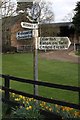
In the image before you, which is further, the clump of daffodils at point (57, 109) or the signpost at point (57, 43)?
the signpost at point (57, 43)

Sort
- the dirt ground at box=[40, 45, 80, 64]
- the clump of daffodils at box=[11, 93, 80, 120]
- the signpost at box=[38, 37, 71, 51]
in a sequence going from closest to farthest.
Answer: the clump of daffodils at box=[11, 93, 80, 120]
the signpost at box=[38, 37, 71, 51]
the dirt ground at box=[40, 45, 80, 64]

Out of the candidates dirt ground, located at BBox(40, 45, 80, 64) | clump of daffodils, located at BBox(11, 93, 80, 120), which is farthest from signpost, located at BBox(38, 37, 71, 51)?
dirt ground, located at BBox(40, 45, 80, 64)

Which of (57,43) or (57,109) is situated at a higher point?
(57,43)

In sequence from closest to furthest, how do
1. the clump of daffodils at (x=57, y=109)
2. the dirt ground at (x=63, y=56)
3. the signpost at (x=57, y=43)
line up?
the clump of daffodils at (x=57, y=109)
the signpost at (x=57, y=43)
the dirt ground at (x=63, y=56)

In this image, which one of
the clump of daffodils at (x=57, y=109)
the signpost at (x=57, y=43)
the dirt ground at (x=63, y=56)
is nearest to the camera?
the clump of daffodils at (x=57, y=109)

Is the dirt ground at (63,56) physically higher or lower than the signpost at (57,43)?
lower

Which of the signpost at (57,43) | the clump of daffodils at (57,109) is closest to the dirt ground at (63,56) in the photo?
the clump of daffodils at (57,109)

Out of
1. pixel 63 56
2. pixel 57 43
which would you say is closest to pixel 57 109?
pixel 57 43

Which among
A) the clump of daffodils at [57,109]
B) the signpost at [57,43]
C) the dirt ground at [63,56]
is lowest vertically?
the dirt ground at [63,56]

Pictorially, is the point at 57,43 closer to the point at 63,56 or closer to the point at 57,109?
the point at 57,109

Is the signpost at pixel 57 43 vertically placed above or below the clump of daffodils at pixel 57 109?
above

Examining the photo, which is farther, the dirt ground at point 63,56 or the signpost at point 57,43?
the dirt ground at point 63,56

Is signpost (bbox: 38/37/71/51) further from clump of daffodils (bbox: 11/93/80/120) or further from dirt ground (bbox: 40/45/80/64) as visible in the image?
dirt ground (bbox: 40/45/80/64)

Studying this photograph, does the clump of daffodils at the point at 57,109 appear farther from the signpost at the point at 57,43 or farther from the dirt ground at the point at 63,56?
the dirt ground at the point at 63,56
